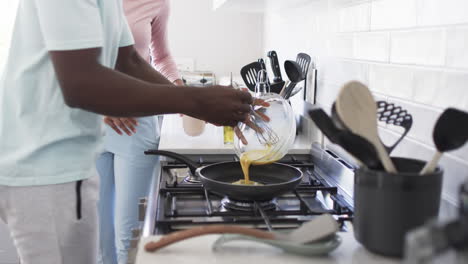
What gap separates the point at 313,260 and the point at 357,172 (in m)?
0.14

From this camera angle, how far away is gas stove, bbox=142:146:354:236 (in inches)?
36.1

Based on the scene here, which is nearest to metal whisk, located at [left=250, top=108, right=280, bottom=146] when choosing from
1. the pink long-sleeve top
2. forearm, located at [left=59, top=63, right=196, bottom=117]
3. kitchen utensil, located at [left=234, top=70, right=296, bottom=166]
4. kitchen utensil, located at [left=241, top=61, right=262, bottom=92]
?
kitchen utensil, located at [left=234, top=70, right=296, bottom=166]

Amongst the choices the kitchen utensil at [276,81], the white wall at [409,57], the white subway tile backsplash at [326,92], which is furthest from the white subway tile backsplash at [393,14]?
the kitchen utensil at [276,81]

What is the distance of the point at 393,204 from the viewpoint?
679 millimetres

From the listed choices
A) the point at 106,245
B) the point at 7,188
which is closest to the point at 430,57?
the point at 7,188

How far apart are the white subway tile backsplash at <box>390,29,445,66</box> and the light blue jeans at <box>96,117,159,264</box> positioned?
855mm

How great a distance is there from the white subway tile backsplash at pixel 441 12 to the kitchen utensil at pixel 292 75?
74 cm

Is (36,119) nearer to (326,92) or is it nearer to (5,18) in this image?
(326,92)

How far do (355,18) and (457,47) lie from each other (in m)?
0.50

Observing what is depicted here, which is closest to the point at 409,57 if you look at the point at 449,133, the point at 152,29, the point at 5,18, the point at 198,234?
the point at 449,133

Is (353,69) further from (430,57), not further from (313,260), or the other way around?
(313,260)

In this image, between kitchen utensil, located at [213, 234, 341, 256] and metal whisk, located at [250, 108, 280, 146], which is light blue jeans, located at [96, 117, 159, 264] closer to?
metal whisk, located at [250, 108, 280, 146]

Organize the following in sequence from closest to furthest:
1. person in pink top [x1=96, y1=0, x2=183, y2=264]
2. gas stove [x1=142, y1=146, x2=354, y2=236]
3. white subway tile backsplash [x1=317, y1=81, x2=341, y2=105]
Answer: gas stove [x1=142, y1=146, x2=354, y2=236], white subway tile backsplash [x1=317, y1=81, x2=341, y2=105], person in pink top [x1=96, y1=0, x2=183, y2=264]

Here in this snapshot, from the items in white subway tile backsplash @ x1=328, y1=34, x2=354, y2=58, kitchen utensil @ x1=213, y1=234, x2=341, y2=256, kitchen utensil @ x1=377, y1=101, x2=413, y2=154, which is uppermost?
white subway tile backsplash @ x1=328, y1=34, x2=354, y2=58
